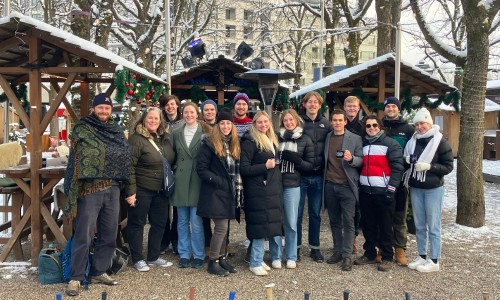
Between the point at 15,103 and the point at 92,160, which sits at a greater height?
the point at 15,103

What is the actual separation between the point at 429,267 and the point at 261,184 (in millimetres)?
2171

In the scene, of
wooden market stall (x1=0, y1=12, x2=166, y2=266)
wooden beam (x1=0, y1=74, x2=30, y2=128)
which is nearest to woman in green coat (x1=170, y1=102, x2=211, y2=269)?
wooden market stall (x1=0, y1=12, x2=166, y2=266)

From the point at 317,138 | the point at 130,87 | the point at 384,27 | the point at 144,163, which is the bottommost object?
the point at 144,163

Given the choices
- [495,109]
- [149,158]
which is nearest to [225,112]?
[149,158]

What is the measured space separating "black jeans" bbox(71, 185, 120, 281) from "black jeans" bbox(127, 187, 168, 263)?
1.11 ft

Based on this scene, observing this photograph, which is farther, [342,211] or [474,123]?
[474,123]

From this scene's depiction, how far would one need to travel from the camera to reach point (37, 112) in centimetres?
541

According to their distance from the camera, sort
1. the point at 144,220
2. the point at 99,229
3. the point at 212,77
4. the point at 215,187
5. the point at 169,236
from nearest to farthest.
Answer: the point at 99,229 < the point at 215,187 < the point at 144,220 < the point at 169,236 < the point at 212,77

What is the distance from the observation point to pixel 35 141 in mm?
5430

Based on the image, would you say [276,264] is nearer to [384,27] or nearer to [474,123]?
[474,123]

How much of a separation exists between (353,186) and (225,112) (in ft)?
5.46

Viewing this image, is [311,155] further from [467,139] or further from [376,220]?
[467,139]

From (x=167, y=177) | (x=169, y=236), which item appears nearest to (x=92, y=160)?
(x=167, y=177)

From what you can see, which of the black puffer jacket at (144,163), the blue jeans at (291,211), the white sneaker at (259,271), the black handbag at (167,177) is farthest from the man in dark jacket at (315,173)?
the black puffer jacket at (144,163)
